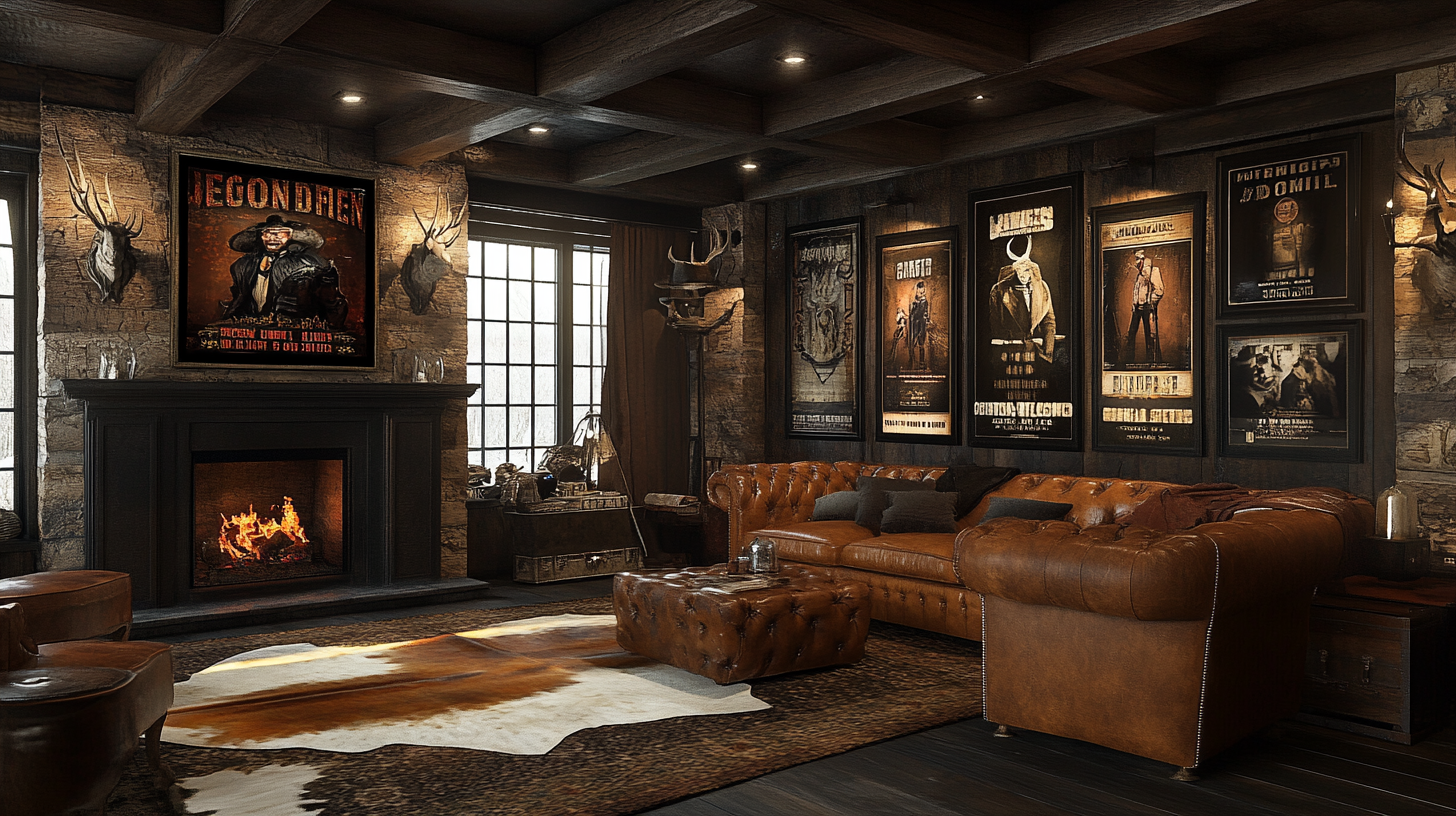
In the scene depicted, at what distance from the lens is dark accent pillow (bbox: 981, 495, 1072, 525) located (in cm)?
571

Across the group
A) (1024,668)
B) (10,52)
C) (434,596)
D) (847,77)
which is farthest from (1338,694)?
(10,52)

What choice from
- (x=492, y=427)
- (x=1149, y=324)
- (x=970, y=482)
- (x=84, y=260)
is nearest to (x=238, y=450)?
(x=84, y=260)

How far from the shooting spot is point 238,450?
637cm

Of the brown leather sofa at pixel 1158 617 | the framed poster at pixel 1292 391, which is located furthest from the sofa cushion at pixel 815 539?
the framed poster at pixel 1292 391

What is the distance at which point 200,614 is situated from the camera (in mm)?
5844

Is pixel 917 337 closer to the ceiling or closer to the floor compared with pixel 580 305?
closer to the floor

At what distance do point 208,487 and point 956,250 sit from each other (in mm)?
5071

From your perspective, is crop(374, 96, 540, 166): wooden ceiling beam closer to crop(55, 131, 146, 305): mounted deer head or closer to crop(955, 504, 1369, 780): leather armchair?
crop(55, 131, 146, 305): mounted deer head

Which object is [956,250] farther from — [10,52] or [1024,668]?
[10,52]

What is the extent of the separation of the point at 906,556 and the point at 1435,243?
2.87 metres

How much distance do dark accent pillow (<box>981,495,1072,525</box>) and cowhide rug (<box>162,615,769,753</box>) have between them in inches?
81.5

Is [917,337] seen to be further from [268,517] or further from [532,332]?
[268,517]

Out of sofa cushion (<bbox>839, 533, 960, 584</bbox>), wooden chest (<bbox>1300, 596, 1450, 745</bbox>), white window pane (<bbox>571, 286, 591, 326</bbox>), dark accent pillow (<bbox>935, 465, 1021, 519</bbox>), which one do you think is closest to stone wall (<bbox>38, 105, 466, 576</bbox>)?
white window pane (<bbox>571, 286, 591, 326</bbox>)

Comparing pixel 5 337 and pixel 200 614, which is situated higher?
pixel 5 337
